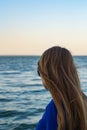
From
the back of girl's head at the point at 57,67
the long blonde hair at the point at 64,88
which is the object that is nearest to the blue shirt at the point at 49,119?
the long blonde hair at the point at 64,88

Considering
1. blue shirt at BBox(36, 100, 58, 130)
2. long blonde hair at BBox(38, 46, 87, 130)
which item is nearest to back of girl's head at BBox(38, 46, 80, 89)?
long blonde hair at BBox(38, 46, 87, 130)

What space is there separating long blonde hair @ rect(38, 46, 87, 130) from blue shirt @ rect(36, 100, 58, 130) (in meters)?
0.04

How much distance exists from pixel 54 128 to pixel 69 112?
0.56 ft

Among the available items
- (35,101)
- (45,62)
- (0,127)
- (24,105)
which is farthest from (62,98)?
(35,101)

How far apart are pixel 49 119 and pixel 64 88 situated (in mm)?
258

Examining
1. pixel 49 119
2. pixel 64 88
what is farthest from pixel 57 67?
pixel 49 119

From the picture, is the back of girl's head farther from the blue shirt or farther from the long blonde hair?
the blue shirt

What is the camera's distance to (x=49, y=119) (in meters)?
2.92

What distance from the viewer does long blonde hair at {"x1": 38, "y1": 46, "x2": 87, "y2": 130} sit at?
2936 mm

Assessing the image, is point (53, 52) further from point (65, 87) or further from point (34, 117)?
point (34, 117)

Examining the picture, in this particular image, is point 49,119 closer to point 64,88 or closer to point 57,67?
Answer: point 64,88

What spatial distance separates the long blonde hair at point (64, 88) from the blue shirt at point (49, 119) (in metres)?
0.04

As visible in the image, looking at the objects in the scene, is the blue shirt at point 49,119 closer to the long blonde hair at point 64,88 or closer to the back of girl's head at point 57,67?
the long blonde hair at point 64,88

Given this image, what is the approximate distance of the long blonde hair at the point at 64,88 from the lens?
9.63 feet
